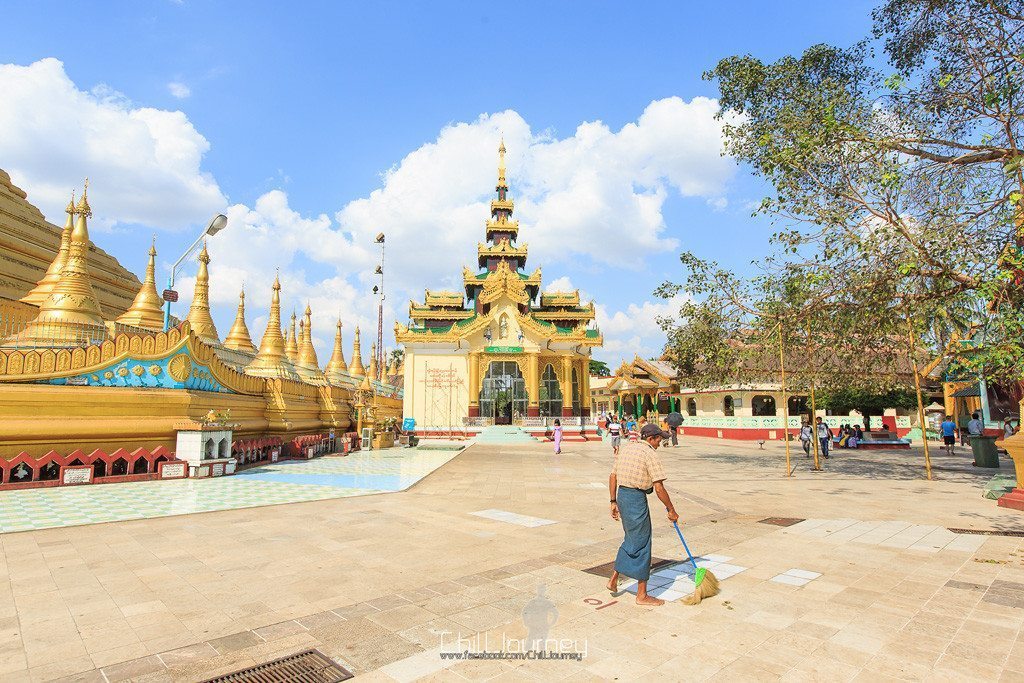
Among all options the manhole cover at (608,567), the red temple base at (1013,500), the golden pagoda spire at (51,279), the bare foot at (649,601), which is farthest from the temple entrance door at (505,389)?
the bare foot at (649,601)

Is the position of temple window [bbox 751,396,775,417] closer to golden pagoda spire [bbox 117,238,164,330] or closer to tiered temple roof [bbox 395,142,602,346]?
tiered temple roof [bbox 395,142,602,346]

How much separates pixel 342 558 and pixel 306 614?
5.47 feet

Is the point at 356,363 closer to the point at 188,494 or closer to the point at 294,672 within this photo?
the point at 188,494

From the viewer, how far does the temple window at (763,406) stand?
1416 inches

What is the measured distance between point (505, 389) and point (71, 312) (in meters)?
26.2

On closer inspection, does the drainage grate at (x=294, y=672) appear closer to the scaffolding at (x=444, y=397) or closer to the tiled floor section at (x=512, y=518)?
the tiled floor section at (x=512, y=518)

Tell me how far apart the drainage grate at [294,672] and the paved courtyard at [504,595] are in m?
0.09

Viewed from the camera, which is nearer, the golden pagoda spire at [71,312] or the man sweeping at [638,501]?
the man sweeping at [638,501]

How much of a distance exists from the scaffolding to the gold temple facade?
15946 millimetres

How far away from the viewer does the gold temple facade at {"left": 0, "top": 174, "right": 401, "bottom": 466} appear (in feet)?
39.5

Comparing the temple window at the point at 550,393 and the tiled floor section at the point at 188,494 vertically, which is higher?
the temple window at the point at 550,393

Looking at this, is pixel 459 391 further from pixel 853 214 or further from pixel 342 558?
pixel 342 558

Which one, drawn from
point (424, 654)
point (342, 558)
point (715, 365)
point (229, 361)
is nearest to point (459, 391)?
point (229, 361)

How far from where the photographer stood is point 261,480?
13164 millimetres
